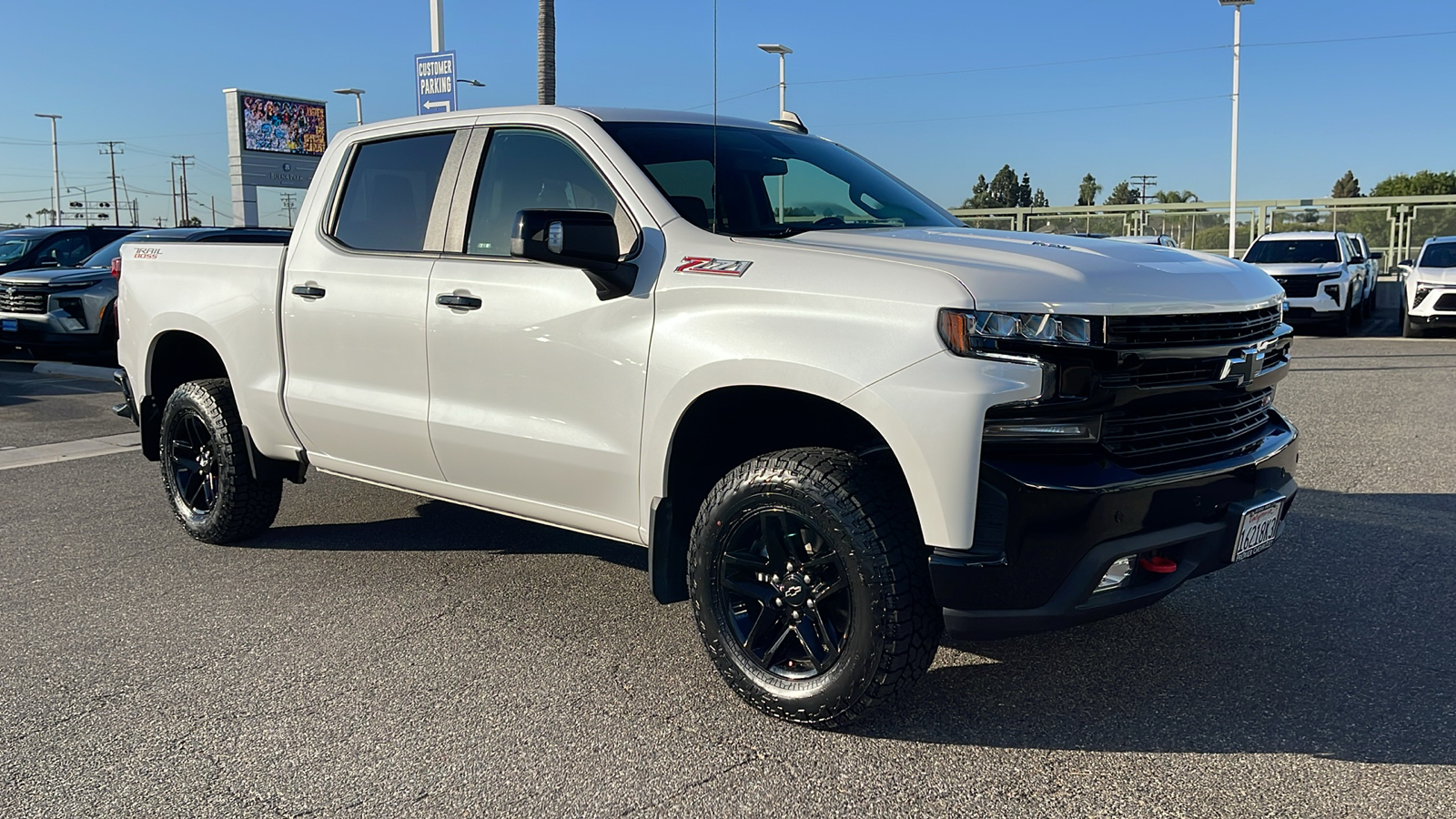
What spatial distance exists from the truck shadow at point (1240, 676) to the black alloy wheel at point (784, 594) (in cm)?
29

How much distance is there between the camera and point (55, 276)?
568 inches

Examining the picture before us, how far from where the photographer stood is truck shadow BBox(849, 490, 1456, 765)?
354cm

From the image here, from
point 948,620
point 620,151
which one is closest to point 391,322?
point 620,151

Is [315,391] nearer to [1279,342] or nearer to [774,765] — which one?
[774,765]

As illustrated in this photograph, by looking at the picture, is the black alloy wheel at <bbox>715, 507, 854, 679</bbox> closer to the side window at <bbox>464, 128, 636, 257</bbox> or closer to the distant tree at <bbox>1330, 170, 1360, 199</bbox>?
the side window at <bbox>464, 128, 636, 257</bbox>

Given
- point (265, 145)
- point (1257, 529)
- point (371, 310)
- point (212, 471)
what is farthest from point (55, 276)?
point (265, 145)

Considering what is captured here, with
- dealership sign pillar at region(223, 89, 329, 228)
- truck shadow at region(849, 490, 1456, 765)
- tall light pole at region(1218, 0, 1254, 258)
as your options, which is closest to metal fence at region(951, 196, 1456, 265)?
tall light pole at region(1218, 0, 1254, 258)

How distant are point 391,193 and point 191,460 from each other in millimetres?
1932

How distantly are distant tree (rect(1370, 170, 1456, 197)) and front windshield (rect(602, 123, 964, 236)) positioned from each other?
75.9 meters

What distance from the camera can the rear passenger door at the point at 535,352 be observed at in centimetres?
398

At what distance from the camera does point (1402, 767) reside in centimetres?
330

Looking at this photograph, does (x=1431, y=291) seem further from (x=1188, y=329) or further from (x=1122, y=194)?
(x=1122, y=194)

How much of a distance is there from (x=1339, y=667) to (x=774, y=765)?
202 cm

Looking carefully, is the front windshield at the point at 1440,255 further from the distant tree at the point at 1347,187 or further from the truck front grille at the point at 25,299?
the distant tree at the point at 1347,187
